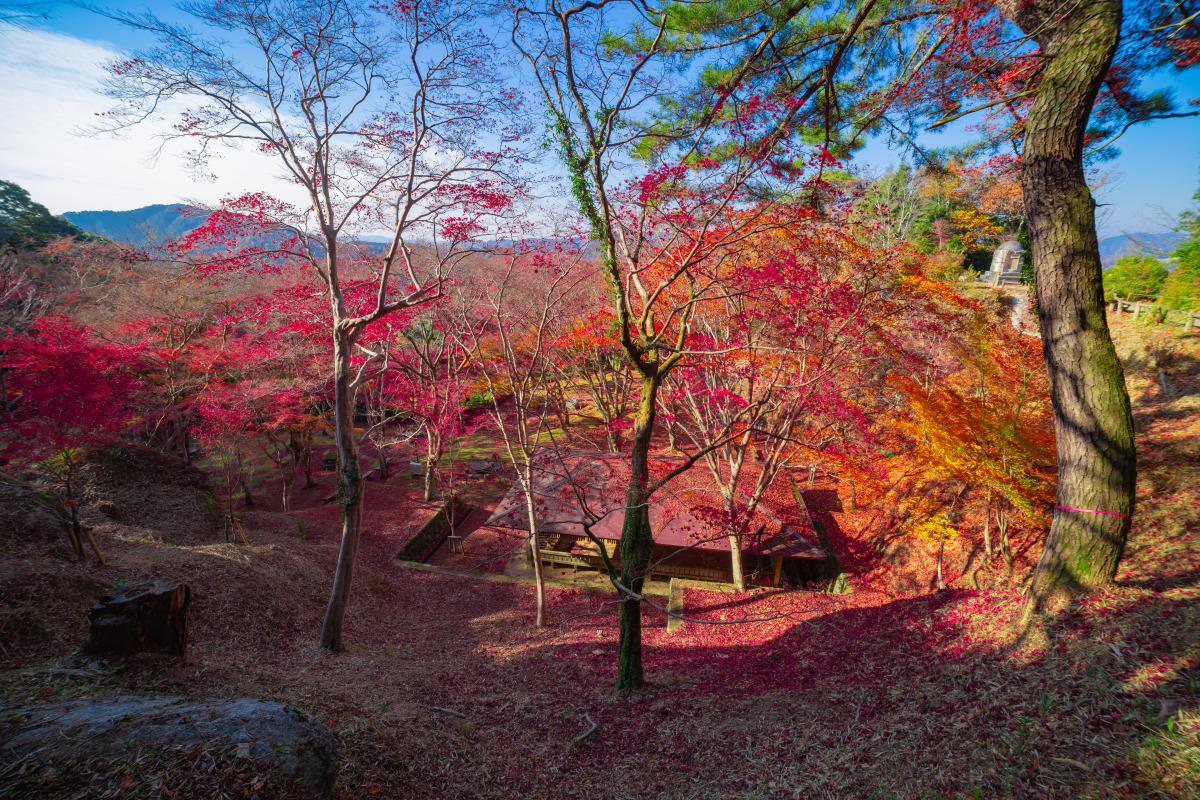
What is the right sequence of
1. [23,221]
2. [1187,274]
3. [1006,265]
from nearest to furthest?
1. [1187,274]
2. [23,221]
3. [1006,265]

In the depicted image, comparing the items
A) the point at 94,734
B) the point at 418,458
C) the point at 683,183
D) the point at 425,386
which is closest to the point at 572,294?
the point at 425,386

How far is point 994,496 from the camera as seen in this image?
7.94 metres

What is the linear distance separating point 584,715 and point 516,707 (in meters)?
0.88

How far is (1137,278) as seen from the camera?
1432 cm

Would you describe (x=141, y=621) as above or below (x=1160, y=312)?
below

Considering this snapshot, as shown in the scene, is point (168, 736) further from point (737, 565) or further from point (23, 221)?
point (23, 221)

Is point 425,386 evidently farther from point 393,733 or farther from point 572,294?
point 393,733

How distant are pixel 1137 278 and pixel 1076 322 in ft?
50.1

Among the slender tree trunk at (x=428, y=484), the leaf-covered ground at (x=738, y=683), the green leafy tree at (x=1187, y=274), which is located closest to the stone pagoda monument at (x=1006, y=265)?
the green leafy tree at (x=1187, y=274)

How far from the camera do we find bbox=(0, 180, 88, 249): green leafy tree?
65.1ft

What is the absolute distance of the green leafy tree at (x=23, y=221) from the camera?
19828 mm

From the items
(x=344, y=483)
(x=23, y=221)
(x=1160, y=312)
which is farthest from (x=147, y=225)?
(x=1160, y=312)

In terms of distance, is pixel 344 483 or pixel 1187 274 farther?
pixel 1187 274

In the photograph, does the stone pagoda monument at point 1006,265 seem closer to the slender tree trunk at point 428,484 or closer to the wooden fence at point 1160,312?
the wooden fence at point 1160,312
